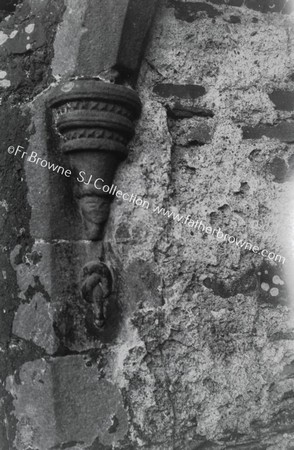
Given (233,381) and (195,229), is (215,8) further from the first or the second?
(233,381)

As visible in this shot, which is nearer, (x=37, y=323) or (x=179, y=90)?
(x=37, y=323)

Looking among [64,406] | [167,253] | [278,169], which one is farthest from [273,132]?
[64,406]

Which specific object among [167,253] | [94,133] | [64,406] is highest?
[94,133]

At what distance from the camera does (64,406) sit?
1.42m

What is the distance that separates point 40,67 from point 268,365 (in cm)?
110

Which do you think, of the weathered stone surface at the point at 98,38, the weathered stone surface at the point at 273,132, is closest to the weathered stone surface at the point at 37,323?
the weathered stone surface at the point at 98,38

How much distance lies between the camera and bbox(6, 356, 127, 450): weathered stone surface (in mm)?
1415

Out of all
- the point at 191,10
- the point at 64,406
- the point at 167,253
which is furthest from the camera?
the point at 191,10

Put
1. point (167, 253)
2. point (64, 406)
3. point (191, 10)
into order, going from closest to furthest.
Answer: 1. point (64, 406)
2. point (167, 253)
3. point (191, 10)

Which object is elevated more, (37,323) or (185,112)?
(185,112)

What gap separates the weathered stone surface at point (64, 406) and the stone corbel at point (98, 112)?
0.50 feet

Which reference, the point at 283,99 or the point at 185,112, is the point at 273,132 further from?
the point at 185,112

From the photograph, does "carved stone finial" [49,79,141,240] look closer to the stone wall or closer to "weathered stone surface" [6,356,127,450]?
the stone wall

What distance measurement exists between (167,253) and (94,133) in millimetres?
396
